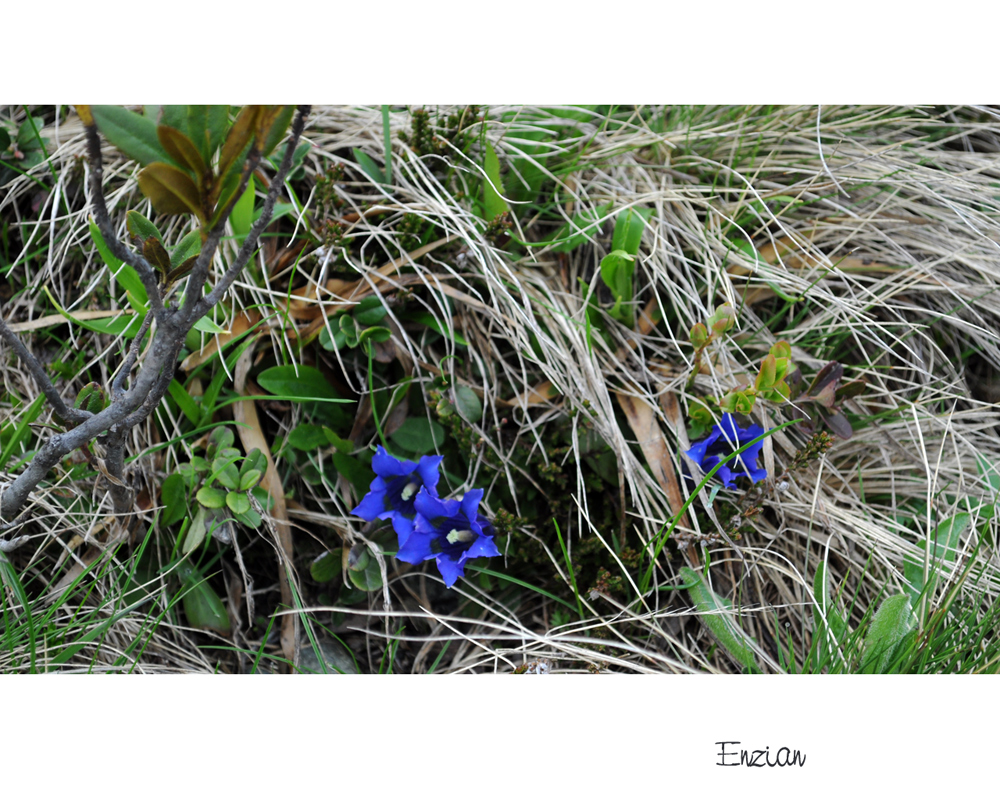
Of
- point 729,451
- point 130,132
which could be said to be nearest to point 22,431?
point 130,132

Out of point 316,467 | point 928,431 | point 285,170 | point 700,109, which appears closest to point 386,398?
point 316,467

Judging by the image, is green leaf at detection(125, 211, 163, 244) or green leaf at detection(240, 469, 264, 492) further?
green leaf at detection(240, 469, 264, 492)

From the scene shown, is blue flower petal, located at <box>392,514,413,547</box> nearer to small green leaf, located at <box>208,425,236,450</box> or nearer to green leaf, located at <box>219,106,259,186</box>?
small green leaf, located at <box>208,425,236,450</box>

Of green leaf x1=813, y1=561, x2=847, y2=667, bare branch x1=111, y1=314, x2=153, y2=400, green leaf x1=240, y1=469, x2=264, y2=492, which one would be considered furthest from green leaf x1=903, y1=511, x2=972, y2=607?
bare branch x1=111, y1=314, x2=153, y2=400

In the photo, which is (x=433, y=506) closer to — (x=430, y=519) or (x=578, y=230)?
(x=430, y=519)

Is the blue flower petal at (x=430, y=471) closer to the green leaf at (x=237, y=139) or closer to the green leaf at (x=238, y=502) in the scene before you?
the green leaf at (x=238, y=502)

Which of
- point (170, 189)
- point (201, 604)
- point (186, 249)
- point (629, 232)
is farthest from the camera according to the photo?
point (629, 232)
